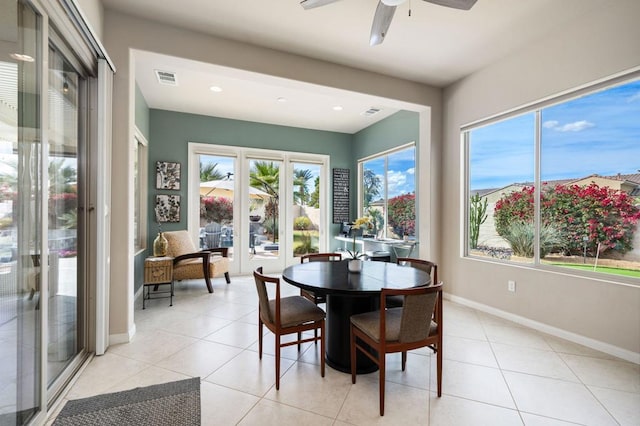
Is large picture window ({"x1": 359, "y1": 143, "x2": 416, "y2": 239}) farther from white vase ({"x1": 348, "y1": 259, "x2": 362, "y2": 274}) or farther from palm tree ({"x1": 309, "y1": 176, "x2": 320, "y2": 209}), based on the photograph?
white vase ({"x1": 348, "y1": 259, "x2": 362, "y2": 274})

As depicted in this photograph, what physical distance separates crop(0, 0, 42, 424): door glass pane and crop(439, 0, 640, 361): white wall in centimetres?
410

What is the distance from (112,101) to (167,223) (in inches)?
111

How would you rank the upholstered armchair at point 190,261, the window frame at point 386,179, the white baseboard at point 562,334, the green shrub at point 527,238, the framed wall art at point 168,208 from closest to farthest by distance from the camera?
the white baseboard at point 562,334, the green shrub at point 527,238, the upholstered armchair at point 190,261, the window frame at point 386,179, the framed wall art at point 168,208

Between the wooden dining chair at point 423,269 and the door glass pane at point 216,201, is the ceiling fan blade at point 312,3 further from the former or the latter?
the door glass pane at point 216,201

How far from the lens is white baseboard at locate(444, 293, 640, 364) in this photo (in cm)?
244

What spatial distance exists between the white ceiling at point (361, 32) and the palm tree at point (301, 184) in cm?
216

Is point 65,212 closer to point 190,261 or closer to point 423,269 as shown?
point 190,261

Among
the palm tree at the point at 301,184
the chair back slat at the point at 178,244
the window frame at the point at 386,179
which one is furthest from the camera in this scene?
the palm tree at the point at 301,184

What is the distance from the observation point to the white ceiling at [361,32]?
8.39 ft

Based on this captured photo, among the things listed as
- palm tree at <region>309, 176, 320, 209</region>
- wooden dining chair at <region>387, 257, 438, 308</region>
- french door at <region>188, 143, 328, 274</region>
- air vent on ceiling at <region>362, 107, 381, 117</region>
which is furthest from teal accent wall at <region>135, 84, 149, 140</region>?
wooden dining chair at <region>387, 257, 438, 308</region>

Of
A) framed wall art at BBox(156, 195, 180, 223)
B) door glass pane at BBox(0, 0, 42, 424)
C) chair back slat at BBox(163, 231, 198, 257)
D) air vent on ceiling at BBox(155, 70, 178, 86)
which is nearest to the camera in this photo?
door glass pane at BBox(0, 0, 42, 424)

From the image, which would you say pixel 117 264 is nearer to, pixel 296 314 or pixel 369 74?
pixel 296 314

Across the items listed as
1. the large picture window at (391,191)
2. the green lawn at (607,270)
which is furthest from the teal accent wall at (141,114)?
the green lawn at (607,270)

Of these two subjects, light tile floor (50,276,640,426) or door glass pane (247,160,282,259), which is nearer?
light tile floor (50,276,640,426)
